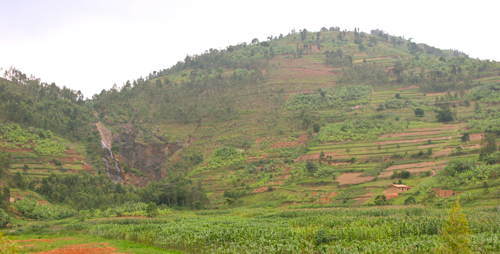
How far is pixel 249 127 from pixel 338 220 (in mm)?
58421

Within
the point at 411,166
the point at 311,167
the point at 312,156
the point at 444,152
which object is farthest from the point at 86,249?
the point at 444,152

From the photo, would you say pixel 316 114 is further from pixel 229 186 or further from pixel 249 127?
pixel 229 186

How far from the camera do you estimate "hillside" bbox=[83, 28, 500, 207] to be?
5541cm

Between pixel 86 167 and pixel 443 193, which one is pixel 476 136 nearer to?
pixel 443 193

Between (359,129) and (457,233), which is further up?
(457,233)

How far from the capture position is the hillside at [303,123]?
5541 centimetres

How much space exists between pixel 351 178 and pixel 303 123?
94.1ft

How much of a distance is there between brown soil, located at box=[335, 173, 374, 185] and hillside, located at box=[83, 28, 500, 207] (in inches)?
6.4

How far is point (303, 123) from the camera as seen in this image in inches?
3184

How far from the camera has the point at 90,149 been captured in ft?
258

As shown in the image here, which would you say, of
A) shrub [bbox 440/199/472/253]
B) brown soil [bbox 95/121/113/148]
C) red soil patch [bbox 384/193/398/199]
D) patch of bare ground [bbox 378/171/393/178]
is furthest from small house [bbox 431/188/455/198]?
brown soil [bbox 95/121/113/148]

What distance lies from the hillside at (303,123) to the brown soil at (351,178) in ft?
0.53

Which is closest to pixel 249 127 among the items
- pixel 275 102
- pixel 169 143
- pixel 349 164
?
pixel 275 102

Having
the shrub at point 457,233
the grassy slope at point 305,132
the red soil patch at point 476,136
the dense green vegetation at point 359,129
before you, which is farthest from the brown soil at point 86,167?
the red soil patch at point 476,136
